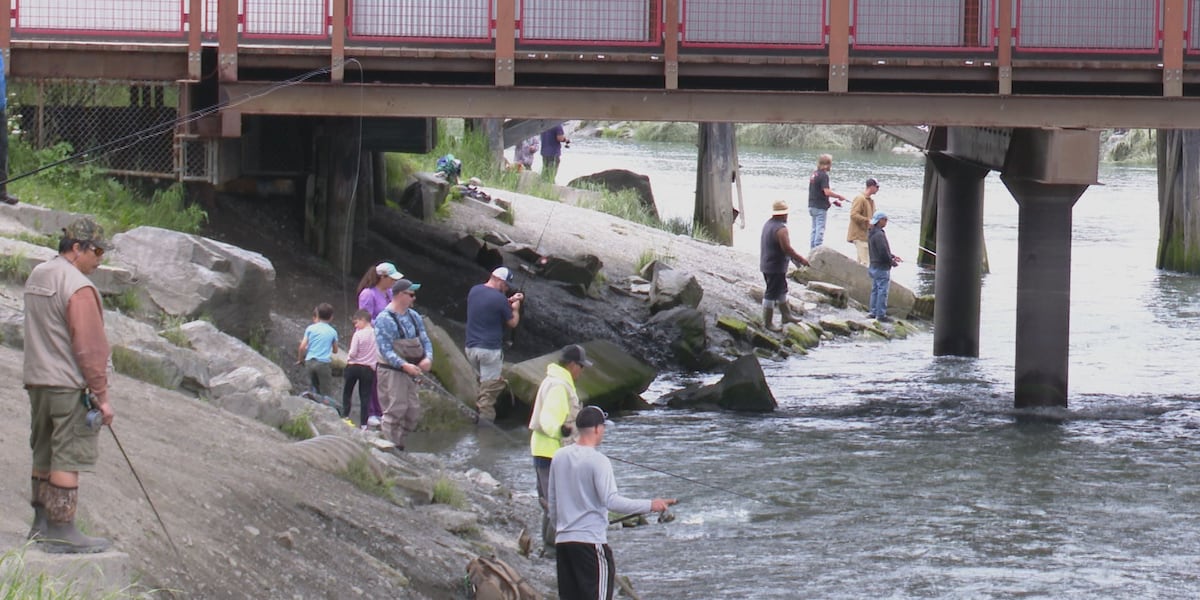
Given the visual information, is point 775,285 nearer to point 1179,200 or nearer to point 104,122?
point 104,122

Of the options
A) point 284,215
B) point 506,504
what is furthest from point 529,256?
point 506,504

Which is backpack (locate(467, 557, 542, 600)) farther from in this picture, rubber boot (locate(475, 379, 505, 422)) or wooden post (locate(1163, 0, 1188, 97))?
wooden post (locate(1163, 0, 1188, 97))

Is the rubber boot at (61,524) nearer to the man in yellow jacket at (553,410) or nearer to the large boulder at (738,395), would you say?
the man in yellow jacket at (553,410)

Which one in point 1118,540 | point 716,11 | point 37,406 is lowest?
point 1118,540

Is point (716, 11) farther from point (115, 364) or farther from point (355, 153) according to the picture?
point (115, 364)

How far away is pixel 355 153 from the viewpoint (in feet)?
68.1

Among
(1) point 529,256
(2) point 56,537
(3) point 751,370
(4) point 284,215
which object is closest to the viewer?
(2) point 56,537

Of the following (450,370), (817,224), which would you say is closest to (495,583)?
(450,370)

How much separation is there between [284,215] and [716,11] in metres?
6.41

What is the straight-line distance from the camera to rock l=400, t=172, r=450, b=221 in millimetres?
24750

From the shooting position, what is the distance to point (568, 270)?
2402cm

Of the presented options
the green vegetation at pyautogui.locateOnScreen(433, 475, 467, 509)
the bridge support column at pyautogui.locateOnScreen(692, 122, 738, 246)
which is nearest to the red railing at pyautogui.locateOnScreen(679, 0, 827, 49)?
the green vegetation at pyautogui.locateOnScreen(433, 475, 467, 509)

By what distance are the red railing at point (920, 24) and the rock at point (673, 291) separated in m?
7.06

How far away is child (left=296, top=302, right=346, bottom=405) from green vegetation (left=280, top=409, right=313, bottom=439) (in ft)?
6.36
